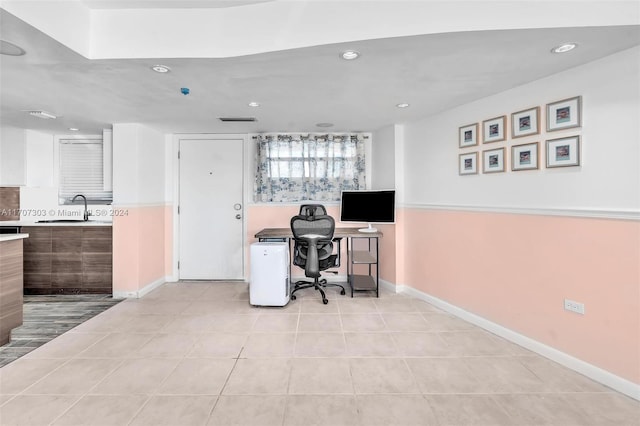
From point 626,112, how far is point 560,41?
694mm

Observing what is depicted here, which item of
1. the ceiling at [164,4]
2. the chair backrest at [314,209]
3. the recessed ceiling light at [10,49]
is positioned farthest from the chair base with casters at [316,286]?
the recessed ceiling light at [10,49]

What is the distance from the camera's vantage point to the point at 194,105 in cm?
310

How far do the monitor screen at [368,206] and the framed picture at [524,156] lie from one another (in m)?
1.45

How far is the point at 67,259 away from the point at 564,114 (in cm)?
564

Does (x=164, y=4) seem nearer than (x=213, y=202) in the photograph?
Yes

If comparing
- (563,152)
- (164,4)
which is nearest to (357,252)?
(563,152)

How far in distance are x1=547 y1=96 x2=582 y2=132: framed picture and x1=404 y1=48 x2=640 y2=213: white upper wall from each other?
4cm


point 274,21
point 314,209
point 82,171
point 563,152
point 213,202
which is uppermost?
point 274,21

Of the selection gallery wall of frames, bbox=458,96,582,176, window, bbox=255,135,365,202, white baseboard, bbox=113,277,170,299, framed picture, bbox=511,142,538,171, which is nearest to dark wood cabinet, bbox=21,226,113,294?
white baseboard, bbox=113,277,170,299

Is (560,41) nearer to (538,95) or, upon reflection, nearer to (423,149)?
(538,95)

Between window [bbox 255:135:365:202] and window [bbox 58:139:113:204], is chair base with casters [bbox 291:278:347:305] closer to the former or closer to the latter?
window [bbox 255:135:365:202]

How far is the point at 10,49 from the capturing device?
195 cm

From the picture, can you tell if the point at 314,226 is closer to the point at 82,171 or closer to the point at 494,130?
the point at 494,130

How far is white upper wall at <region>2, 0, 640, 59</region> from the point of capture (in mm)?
1720
